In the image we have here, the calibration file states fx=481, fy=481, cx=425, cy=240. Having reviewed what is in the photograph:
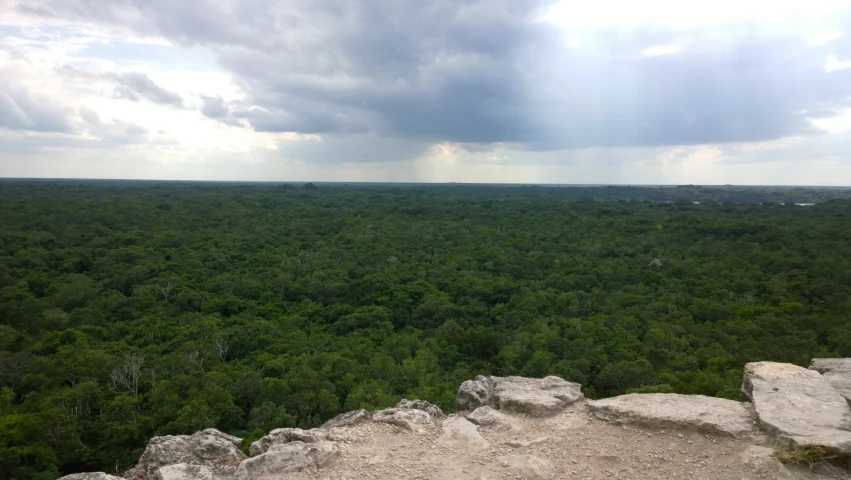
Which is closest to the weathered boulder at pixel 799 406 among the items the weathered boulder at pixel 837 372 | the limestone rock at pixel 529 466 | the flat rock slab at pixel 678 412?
the weathered boulder at pixel 837 372

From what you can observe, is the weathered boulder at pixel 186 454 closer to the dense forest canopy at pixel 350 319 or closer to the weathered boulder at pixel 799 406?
the dense forest canopy at pixel 350 319

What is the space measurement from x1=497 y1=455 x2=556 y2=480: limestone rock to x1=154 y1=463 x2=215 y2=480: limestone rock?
13.4 ft

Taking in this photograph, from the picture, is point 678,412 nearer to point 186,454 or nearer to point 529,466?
point 529,466

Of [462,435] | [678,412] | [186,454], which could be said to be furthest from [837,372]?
[186,454]

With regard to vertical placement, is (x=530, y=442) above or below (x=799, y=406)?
below

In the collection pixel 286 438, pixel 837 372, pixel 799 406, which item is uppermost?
pixel 799 406

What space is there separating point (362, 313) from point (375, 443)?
68.3 feet

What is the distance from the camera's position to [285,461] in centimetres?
674

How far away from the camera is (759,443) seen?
6.97m

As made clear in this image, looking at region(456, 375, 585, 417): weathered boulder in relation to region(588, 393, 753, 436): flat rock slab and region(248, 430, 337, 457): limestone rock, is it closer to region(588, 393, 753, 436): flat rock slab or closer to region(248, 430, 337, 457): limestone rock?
region(588, 393, 753, 436): flat rock slab

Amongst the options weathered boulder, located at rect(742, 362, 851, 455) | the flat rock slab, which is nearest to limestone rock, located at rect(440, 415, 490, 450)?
the flat rock slab

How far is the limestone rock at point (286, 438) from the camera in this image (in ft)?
24.1

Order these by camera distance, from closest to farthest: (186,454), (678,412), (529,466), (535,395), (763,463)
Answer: (763,463), (529,466), (186,454), (678,412), (535,395)

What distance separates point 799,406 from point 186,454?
31.1 ft
